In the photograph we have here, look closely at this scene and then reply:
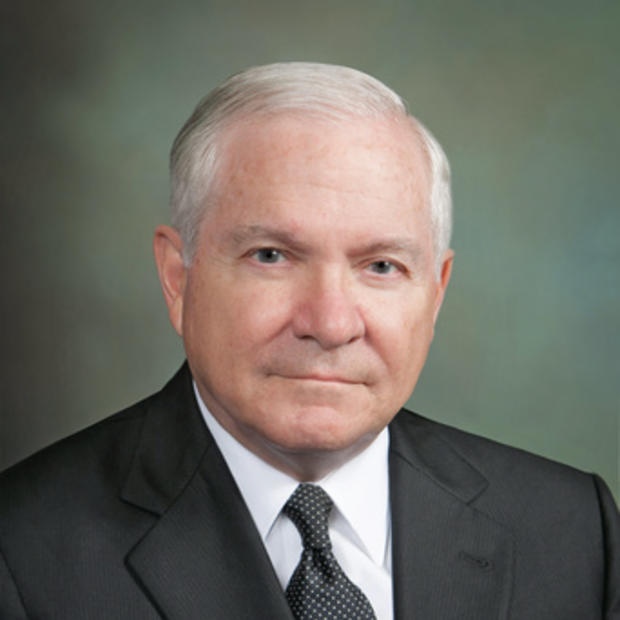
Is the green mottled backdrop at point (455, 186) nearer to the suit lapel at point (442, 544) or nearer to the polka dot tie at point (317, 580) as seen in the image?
the suit lapel at point (442, 544)

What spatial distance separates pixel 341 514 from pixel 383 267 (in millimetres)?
644

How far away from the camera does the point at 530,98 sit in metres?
3.97

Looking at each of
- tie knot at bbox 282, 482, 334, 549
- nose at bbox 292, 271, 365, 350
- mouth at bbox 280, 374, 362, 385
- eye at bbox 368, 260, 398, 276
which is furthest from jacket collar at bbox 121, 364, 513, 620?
eye at bbox 368, 260, 398, 276

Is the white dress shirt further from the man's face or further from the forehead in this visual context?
the forehead

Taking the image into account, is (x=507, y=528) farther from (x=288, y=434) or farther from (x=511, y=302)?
(x=511, y=302)

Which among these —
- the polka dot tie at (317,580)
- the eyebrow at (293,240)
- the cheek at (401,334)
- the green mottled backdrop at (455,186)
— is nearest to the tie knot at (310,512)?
the polka dot tie at (317,580)

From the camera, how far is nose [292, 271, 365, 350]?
2.45 m

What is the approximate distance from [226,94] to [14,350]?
5.41 ft

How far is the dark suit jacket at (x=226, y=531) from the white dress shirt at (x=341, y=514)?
41 millimetres

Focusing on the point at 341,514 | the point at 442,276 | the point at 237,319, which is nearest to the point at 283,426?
the point at 237,319

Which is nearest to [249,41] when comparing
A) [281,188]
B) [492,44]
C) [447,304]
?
[492,44]

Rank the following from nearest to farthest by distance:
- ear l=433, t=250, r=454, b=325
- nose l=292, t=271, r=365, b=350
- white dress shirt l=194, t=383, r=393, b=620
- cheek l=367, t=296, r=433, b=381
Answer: nose l=292, t=271, r=365, b=350
cheek l=367, t=296, r=433, b=381
white dress shirt l=194, t=383, r=393, b=620
ear l=433, t=250, r=454, b=325

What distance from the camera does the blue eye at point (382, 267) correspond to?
8.46 ft

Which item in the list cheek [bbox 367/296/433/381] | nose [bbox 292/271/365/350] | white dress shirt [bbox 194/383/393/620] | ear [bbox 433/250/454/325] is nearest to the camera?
nose [bbox 292/271/365/350]
